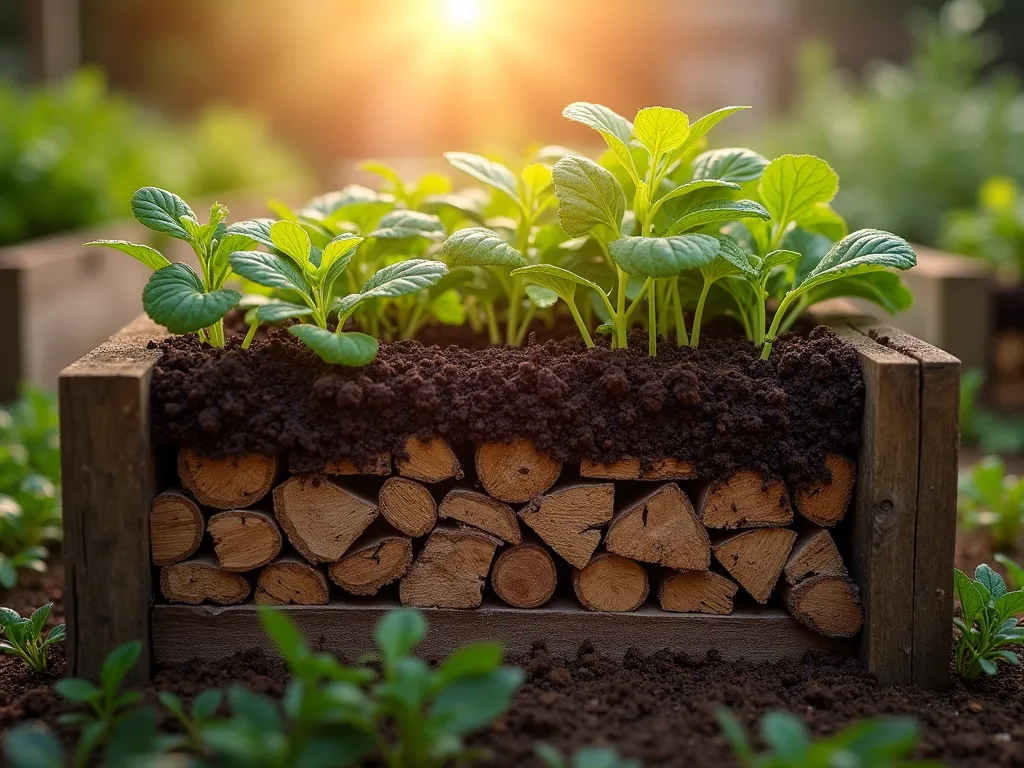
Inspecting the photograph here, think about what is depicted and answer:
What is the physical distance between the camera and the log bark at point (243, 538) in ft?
5.68

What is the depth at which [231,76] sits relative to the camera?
1293 cm

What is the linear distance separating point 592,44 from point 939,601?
12.0 m

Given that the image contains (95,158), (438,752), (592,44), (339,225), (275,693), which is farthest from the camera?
(592,44)

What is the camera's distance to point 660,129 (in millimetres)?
1812

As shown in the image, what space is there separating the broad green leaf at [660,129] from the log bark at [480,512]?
0.69 metres

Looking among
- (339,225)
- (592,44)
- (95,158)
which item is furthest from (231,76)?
(339,225)

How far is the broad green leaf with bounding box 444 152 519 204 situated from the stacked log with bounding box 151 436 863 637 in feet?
1.89

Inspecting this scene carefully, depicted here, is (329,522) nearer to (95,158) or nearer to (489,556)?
(489,556)

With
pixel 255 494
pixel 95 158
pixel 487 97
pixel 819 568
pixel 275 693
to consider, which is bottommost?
pixel 275 693

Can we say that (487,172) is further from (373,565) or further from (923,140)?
(923,140)

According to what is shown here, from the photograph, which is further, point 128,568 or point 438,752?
point 128,568

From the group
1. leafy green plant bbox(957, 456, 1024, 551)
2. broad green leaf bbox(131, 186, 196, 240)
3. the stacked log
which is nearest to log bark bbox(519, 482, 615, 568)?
the stacked log

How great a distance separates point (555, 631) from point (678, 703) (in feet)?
0.91

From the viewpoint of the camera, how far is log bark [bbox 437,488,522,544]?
1748 mm
